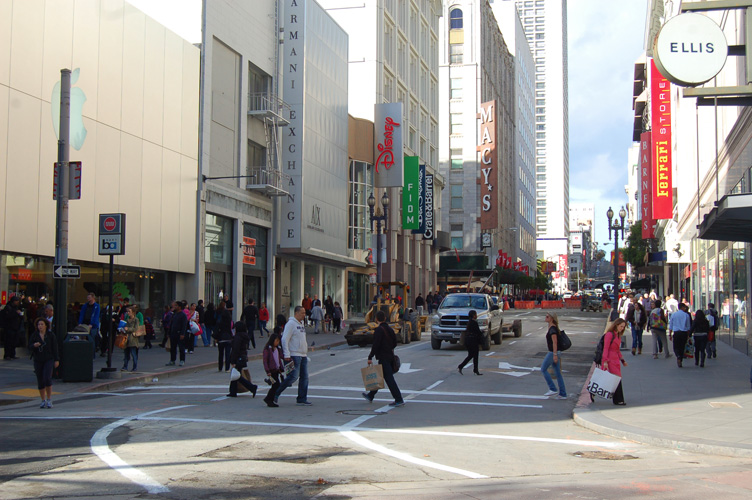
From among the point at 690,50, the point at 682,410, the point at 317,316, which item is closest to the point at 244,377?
the point at 682,410

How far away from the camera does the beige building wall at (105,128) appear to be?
2108cm

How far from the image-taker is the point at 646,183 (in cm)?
4900

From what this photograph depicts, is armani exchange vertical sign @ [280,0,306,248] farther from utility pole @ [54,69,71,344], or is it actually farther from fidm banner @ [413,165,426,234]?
fidm banner @ [413,165,426,234]

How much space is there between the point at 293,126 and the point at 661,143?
64.8 feet

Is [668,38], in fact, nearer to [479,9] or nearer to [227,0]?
[227,0]

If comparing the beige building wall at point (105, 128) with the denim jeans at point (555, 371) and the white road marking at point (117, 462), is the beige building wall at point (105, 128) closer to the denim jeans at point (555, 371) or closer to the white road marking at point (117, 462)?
the white road marking at point (117, 462)

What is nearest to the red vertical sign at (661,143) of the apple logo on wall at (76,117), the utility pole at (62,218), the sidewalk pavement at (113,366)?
the sidewalk pavement at (113,366)

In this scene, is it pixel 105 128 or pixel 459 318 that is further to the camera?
pixel 459 318

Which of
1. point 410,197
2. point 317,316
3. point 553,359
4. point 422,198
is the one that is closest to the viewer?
point 553,359

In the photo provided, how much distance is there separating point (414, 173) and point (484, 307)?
30.4 metres

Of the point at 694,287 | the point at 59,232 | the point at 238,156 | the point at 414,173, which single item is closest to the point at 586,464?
the point at 59,232

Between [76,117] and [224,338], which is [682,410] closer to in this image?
[224,338]

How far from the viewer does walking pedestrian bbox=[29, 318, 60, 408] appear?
44.1ft

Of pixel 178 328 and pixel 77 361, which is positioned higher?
pixel 178 328
